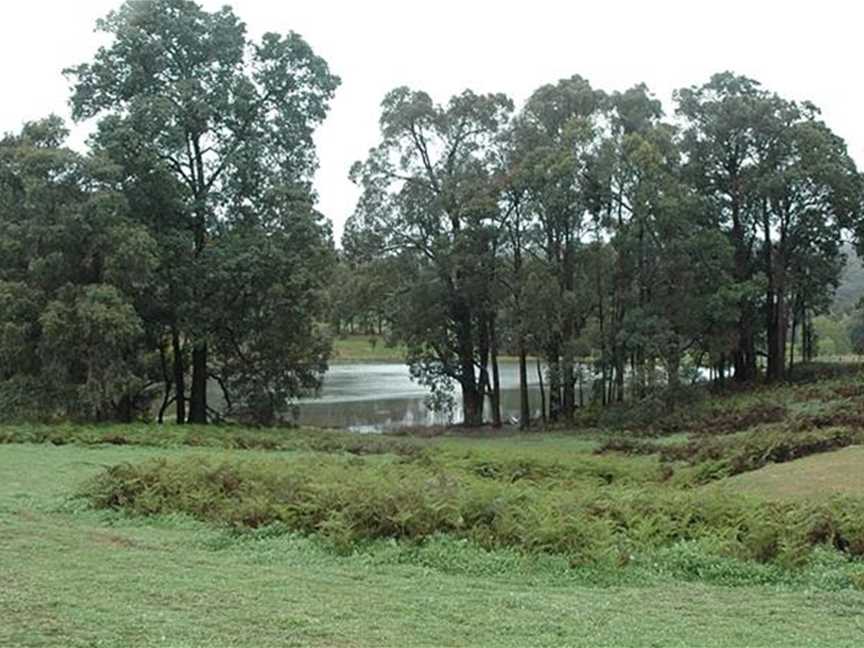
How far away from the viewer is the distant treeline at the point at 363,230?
2386 centimetres

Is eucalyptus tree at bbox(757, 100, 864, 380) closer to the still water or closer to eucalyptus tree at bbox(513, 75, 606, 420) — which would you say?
eucalyptus tree at bbox(513, 75, 606, 420)

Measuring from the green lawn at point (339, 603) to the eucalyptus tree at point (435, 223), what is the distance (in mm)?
22281

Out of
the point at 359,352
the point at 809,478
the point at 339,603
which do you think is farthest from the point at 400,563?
the point at 359,352

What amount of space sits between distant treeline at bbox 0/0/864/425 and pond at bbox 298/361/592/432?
3977 millimetres

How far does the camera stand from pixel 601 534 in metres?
8.41

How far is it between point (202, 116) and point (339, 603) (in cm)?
2284

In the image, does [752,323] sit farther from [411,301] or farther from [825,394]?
[411,301]

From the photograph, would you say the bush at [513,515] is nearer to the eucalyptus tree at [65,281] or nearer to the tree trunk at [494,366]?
the eucalyptus tree at [65,281]

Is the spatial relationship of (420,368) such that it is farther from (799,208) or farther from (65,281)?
(799,208)

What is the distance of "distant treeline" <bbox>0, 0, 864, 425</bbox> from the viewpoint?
23859 mm

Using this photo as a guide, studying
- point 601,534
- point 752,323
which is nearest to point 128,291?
point 601,534

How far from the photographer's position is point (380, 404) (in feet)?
140

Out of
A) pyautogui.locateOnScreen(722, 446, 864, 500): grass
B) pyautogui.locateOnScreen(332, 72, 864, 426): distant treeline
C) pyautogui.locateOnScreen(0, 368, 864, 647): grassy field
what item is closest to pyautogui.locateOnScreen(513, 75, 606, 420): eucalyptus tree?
pyautogui.locateOnScreen(332, 72, 864, 426): distant treeline

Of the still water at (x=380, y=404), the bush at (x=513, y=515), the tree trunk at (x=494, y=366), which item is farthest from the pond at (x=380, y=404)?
the bush at (x=513, y=515)
